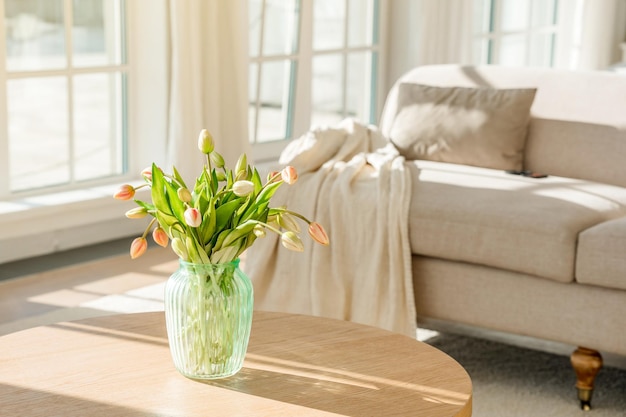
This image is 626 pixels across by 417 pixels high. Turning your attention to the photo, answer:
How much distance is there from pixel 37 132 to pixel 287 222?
2650 millimetres

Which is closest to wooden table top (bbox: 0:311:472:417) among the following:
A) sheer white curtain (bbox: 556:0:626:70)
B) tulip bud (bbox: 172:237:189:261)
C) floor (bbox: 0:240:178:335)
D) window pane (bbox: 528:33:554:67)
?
tulip bud (bbox: 172:237:189:261)

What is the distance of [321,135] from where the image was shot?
3434mm

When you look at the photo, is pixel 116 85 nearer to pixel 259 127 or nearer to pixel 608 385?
pixel 259 127

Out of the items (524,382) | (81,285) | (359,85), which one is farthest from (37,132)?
(524,382)

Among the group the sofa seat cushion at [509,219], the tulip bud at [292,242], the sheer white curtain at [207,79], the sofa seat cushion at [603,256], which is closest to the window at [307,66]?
the sheer white curtain at [207,79]

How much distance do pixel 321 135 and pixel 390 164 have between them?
28cm

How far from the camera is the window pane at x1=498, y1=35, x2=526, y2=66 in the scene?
6.85 metres

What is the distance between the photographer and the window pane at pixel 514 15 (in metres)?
6.81

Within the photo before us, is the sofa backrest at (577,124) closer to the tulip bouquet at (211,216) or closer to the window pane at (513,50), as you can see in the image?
the tulip bouquet at (211,216)

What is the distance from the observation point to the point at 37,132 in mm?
4246

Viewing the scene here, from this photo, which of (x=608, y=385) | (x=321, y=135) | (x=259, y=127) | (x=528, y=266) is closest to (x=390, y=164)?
(x=321, y=135)

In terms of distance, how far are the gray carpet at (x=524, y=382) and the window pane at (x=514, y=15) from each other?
12.8 feet

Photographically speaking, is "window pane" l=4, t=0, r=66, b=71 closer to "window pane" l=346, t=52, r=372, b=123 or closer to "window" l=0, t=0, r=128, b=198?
"window" l=0, t=0, r=128, b=198

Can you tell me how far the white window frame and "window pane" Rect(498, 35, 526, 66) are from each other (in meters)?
3.01
